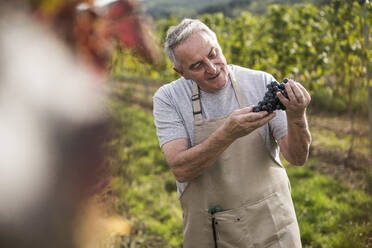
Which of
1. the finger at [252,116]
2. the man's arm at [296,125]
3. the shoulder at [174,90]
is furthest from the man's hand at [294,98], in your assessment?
the shoulder at [174,90]

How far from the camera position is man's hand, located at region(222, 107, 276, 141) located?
57.2 inches

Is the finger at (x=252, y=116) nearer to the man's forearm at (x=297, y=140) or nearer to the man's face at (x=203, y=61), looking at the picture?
the man's forearm at (x=297, y=140)

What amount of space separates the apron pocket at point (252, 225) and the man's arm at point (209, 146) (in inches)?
11.4

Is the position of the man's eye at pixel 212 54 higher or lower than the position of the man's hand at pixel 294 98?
higher

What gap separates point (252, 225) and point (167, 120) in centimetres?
66

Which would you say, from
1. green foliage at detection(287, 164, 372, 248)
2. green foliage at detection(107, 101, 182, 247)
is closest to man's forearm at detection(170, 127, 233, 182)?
green foliage at detection(107, 101, 182, 247)

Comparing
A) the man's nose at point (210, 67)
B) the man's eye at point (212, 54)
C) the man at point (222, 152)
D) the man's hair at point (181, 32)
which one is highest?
the man's hair at point (181, 32)

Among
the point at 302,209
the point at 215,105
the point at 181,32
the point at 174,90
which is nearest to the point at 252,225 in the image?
the point at 215,105

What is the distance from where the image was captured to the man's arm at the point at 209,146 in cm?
147

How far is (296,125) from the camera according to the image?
60.9 inches

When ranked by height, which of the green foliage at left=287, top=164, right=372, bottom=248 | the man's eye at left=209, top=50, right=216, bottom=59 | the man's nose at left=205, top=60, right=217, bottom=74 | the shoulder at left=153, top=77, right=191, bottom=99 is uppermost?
the man's eye at left=209, top=50, right=216, bottom=59

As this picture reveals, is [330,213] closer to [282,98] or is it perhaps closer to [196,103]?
[196,103]

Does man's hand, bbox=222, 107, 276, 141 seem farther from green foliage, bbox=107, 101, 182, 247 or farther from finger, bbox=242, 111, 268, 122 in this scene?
green foliage, bbox=107, 101, 182, 247

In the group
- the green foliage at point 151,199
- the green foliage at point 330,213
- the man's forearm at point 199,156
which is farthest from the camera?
the green foliage at point 151,199
